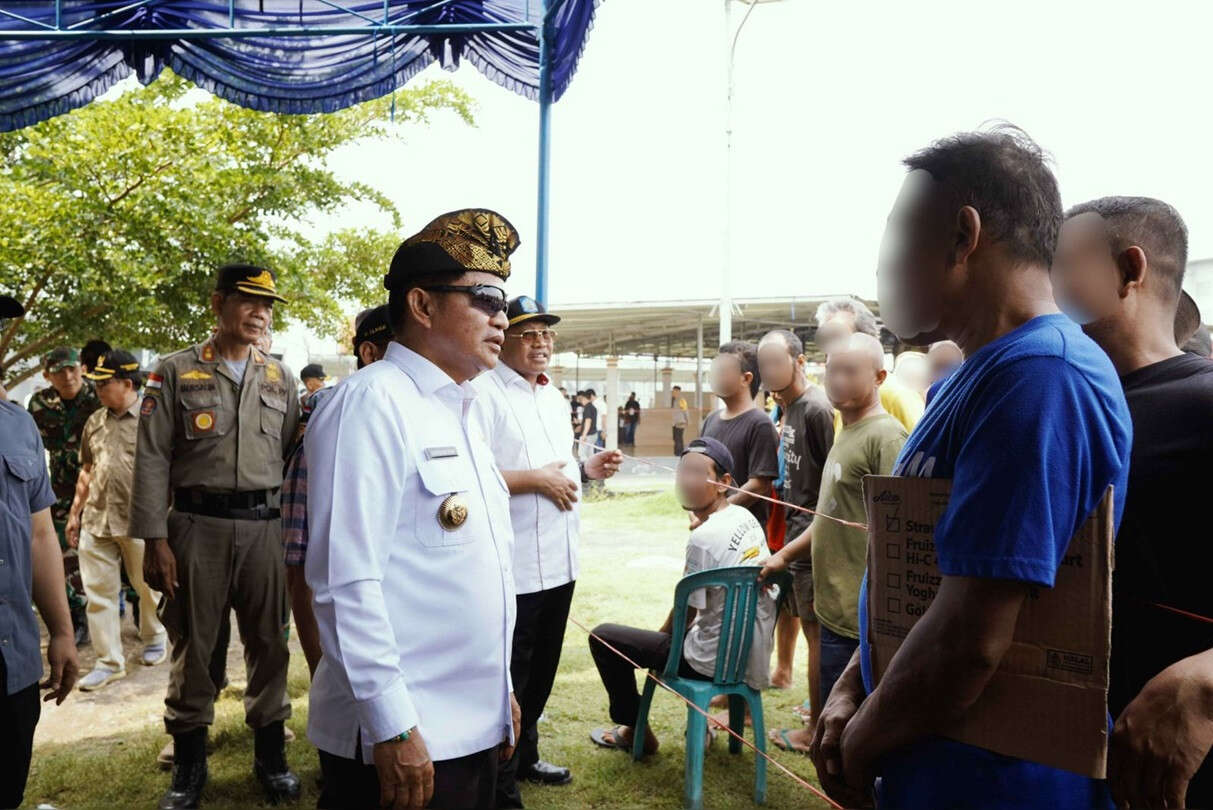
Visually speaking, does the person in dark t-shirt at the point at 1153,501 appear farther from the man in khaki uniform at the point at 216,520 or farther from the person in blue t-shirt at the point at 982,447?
the man in khaki uniform at the point at 216,520

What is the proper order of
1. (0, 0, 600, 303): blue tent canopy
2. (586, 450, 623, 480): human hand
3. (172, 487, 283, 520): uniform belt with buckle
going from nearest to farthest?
(172, 487, 283, 520): uniform belt with buckle
(586, 450, 623, 480): human hand
(0, 0, 600, 303): blue tent canopy

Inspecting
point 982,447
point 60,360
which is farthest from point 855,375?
point 60,360

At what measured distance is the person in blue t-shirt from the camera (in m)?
1.16

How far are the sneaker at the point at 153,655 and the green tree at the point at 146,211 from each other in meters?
3.75

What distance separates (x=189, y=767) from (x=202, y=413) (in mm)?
1513

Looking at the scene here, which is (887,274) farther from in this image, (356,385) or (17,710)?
(17,710)

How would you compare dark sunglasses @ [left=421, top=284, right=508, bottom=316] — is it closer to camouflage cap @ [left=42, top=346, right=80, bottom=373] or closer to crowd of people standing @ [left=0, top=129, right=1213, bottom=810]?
crowd of people standing @ [left=0, top=129, right=1213, bottom=810]

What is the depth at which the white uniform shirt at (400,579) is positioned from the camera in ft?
5.65

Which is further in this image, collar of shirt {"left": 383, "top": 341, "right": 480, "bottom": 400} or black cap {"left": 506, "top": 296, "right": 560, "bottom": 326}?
black cap {"left": 506, "top": 296, "right": 560, "bottom": 326}

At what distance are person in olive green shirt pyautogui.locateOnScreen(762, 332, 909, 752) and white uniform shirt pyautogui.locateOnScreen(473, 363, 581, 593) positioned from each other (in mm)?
977

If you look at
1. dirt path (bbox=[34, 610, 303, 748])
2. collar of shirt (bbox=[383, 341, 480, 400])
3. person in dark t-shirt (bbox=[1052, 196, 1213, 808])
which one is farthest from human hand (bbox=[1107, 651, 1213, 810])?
dirt path (bbox=[34, 610, 303, 748])

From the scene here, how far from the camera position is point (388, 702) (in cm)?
170

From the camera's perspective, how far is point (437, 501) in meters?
1.89

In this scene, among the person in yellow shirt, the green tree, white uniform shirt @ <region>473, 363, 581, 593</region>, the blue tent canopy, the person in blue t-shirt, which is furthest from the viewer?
the green tree
